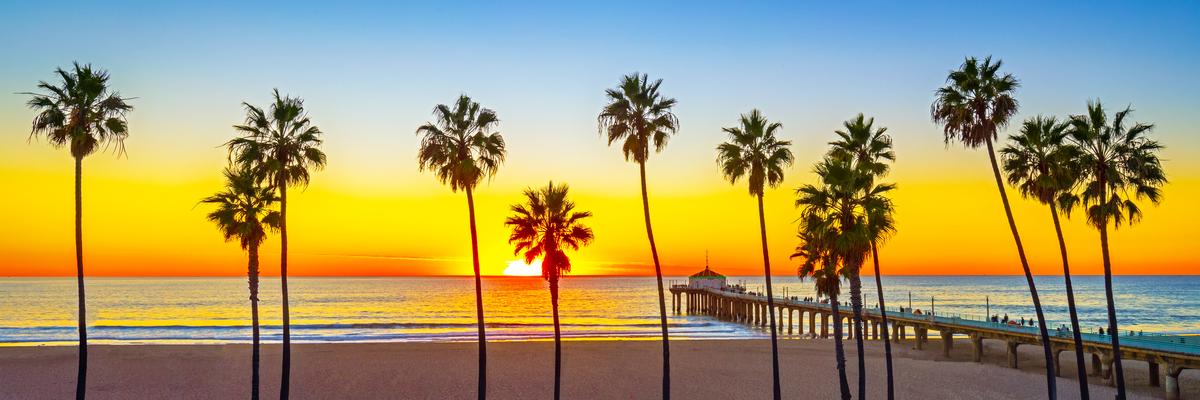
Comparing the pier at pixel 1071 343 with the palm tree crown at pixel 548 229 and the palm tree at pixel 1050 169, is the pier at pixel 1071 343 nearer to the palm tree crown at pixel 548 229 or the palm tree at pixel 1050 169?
the palm tree at pixel 1050 169

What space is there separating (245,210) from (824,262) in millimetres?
17343

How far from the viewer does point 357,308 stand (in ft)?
400

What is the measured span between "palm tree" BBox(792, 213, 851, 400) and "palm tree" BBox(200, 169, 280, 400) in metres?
15.6

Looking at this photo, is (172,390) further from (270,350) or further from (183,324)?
(183,324)

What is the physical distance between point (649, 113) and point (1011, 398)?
65.7 ft

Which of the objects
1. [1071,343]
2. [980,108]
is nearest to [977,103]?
[980,108]

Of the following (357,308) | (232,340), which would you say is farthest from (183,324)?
(357,308)

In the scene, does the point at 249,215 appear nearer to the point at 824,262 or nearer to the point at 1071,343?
the point at 824,262

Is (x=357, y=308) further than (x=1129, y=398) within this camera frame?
Yes

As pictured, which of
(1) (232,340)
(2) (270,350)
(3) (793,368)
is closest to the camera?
(3) (793,368)

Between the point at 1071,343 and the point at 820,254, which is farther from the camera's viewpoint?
the point at 1071,343

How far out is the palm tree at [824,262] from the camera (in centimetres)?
2277

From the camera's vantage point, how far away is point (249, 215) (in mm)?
22594

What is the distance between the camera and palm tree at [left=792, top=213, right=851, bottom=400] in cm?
2277
